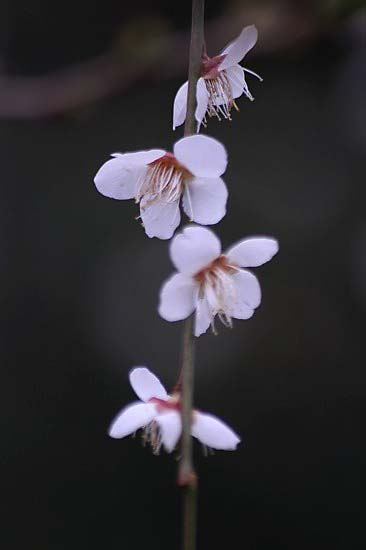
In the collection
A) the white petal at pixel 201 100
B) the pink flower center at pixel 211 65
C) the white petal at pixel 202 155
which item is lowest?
the white petal at pixel 202 155

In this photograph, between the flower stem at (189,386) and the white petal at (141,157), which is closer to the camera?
the flower stem at (189,386)

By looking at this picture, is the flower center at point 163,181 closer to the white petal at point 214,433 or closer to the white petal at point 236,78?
the white petal at point 236,78

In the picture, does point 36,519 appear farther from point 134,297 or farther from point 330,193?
point 330,193

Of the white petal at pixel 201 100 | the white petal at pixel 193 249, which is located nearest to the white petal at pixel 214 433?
the white petal at pixel 193 249

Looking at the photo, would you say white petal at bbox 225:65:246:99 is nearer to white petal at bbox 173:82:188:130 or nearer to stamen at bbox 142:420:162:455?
white petal at bbox 173:82:188:130

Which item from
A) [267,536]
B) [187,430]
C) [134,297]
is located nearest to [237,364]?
[134,297]

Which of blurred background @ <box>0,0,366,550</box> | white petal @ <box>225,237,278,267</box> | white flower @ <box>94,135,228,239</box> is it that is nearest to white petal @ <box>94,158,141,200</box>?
white flower @ <box>94,135,228,239</box>

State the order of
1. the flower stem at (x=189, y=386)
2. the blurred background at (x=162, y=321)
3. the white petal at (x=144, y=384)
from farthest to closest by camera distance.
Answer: the blurred background at (x=162, y=321) < the white petal at (x=144, y=384) < the flower stem at (x=189, y=386)
